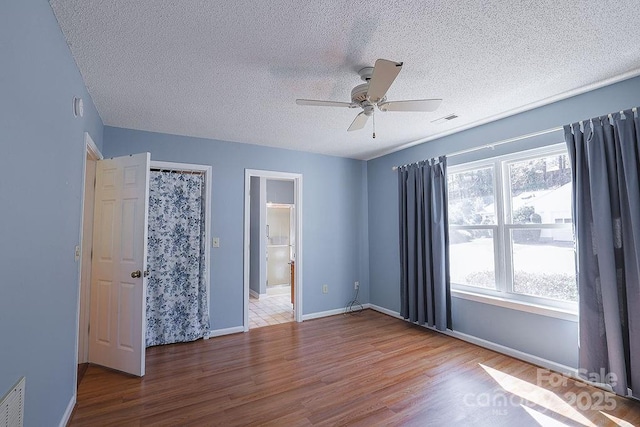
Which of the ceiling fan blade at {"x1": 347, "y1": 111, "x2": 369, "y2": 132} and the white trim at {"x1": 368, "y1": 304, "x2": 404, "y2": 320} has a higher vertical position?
the ceiling fan blade at {"x1": 347, "y1": 111, "x2": 369, "y2": 132}

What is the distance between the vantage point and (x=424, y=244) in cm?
392

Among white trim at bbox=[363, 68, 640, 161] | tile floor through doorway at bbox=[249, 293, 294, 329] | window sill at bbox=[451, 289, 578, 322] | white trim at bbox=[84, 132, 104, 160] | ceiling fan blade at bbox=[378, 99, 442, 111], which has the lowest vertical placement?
tile floor through doorway at bbox=[249, 293, 294, 329]

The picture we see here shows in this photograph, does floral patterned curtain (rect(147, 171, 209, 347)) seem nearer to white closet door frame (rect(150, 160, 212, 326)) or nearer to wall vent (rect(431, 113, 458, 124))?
white closet door frame (rect(150, 160, 212, 326))

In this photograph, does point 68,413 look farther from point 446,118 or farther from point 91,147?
point 446,118

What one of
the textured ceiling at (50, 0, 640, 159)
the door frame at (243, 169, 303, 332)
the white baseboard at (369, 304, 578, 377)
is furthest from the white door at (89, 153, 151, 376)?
the white baseboard at (369, 304, 578, 377)

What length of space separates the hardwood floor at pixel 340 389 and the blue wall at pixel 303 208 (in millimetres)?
915

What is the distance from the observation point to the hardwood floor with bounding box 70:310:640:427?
2115 millimetres

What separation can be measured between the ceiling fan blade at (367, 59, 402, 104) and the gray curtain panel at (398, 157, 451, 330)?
2018 millimetres

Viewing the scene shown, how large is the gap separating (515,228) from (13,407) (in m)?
3.94

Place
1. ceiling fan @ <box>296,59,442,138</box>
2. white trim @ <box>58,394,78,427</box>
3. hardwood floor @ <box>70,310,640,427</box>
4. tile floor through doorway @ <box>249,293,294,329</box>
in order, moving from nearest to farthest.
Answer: ceiling fan @ <box>296,59,442,138</box> → white trim @ <box>58,394,78,427</box> → hardwood floor @ <box>70,310,640,427</box> → tile floor through doorway @ <box>249,293,294,329</box>

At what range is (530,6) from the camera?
1.62 m

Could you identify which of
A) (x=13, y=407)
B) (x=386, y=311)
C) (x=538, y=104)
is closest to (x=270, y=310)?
(x=386, y=311)

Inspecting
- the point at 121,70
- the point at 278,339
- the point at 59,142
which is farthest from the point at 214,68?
the point at 278,339

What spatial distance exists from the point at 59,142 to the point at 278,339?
2912 mm
